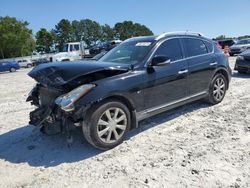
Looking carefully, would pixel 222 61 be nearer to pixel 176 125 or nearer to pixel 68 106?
pixel 176 125

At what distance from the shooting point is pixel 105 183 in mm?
3391

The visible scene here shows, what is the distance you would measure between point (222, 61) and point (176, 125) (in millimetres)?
2301

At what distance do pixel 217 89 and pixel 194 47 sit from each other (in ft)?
4.02

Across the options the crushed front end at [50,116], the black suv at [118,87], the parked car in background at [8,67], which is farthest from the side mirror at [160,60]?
the parked car in background at [8,67]

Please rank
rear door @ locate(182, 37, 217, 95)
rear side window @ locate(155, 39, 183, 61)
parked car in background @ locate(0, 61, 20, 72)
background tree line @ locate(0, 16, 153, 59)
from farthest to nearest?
background tree line @ locate(0, 16, 153, 59)
parked car in background @ locate(0, 61, 20, 72)
rear door @ locate(182, 37, 217, 95)
rear side window @ locate(155, 39, 183, 61)

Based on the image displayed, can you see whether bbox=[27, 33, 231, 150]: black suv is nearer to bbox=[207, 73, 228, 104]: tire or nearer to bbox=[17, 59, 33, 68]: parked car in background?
bbox=[207, 73, 228, 104]: tire

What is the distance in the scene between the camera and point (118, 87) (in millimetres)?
4266

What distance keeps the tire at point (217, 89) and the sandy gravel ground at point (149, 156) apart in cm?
52

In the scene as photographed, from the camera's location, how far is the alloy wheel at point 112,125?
418cm

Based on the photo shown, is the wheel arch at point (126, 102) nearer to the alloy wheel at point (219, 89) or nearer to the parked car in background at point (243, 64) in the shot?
the alloy wheel at point (219, 89)

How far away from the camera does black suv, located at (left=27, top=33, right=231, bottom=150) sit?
13.3 feet

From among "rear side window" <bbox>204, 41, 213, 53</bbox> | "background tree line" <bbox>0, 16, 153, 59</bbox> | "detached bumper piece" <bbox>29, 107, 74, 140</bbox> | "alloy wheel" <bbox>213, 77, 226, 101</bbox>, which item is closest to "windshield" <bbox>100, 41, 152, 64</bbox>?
"detached bumper piece" <bbox>29, 107, 74, 140</bbox>

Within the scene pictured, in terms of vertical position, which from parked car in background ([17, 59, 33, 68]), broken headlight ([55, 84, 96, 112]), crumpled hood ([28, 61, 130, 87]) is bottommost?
parked car in background ([17, 59, 33, 68])

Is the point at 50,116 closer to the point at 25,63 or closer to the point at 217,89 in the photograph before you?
the point at 217,89
